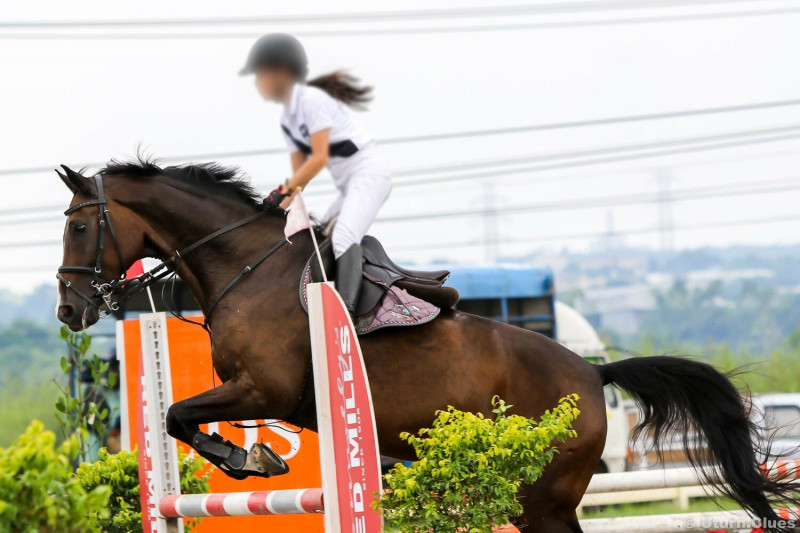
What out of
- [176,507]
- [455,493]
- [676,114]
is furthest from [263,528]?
[676,114]

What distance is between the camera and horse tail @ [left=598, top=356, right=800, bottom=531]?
460cm

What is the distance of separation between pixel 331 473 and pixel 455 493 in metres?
0.50

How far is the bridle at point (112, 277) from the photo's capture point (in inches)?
167

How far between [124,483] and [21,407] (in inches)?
941

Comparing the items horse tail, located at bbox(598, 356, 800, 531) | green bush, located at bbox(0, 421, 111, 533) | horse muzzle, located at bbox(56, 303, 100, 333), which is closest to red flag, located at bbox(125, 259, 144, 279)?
horse muzzle, located at bbox(56, 303, 100, 333)

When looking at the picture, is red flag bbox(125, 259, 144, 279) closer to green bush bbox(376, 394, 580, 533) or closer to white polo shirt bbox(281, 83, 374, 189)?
white polo shirt bbox(281, 83, 374, 189)

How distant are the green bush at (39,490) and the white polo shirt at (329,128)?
1746mm

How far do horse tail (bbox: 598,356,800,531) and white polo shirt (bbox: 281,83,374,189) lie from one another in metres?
1.63

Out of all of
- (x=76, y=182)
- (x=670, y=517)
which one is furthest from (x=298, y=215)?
(x=670, y=517)

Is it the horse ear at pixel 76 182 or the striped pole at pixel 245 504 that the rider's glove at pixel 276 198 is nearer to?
the horse ear at pixel 76 182

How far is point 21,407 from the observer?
26500 millimetres

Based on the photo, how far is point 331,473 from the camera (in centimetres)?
356

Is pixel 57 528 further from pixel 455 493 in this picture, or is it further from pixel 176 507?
pixel 176 507

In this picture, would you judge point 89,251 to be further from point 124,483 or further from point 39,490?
point 39,490
